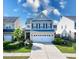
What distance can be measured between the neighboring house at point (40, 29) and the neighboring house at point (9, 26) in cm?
18

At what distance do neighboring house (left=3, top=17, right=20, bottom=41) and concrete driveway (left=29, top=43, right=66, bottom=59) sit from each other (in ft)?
1.33

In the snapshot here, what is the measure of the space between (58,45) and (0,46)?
0.89 metres

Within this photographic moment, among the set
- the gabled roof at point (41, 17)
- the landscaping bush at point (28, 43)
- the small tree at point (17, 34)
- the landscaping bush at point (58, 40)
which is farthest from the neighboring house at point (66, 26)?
the small tree at point (17, 34)

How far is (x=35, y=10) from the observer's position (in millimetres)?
3223

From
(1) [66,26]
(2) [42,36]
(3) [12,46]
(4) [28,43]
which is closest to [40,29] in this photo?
(2) [42,36]

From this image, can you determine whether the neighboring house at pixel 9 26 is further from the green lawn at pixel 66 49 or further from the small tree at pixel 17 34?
the green lawn at pixel 66 49

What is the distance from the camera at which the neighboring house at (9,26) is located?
3.17 meters

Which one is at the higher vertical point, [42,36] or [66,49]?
[42,36]

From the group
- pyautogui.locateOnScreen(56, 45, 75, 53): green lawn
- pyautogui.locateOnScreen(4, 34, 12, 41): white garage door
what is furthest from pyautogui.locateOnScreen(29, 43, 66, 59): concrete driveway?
pyautogui.locateOnScreen(4, 34, 12, 41): white garage door

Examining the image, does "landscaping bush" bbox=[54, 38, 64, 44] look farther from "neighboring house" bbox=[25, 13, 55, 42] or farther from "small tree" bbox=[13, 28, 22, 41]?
"small tree" bbox=[13, 28, 22, 41]

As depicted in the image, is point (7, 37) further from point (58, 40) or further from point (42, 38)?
point (58, 40)

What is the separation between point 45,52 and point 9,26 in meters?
0.68

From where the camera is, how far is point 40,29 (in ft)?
10.6

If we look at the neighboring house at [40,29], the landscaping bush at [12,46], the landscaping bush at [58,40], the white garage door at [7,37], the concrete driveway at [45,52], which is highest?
the neighboring house at [40,29]
